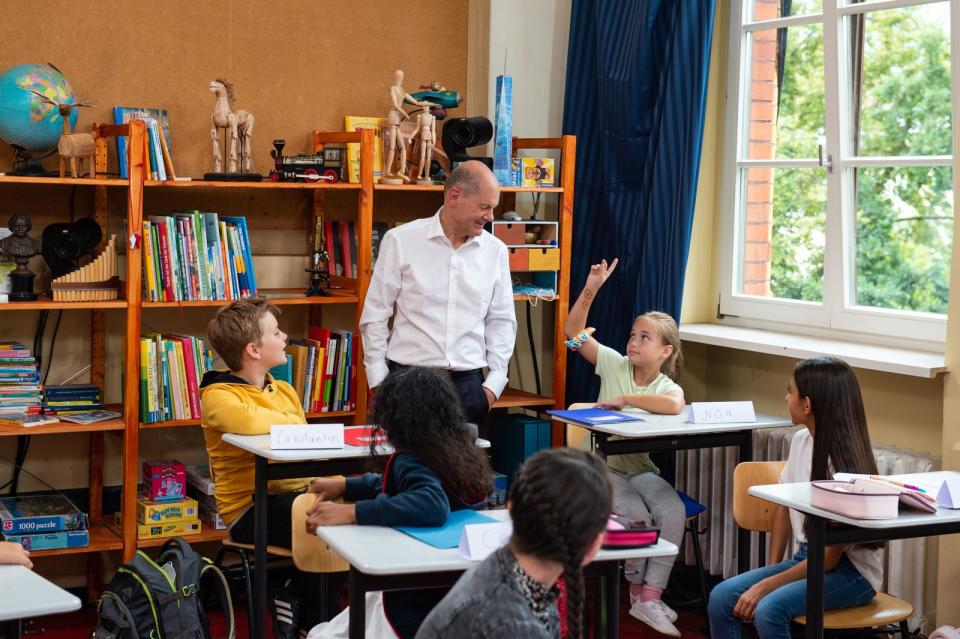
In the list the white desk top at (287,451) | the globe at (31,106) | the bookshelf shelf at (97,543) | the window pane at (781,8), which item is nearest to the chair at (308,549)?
the white desk top at (287,451)

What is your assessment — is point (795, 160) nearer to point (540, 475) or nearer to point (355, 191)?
point (355, 191)

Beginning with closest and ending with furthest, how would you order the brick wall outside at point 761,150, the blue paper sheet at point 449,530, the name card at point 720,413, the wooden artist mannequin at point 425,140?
1. the blue paper sheet at point 449,530
2. the name card at point 720,413
3. the wooden artist mannequin at point 425,140
4. the brick wall outside at point 761,150

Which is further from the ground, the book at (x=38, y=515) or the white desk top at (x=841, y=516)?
the white desk top at (x=841, y=516)

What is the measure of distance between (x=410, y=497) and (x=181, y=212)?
227cm

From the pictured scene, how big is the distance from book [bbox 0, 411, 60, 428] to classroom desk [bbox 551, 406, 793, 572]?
6.10 ft

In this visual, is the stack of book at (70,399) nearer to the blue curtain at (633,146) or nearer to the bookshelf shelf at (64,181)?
the bookshelf shelf at (64,181)

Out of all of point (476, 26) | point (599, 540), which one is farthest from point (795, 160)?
point (599, 540)

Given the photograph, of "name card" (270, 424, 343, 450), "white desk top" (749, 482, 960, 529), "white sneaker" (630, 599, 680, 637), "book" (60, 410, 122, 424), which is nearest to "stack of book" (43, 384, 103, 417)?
"book" (60, 410, 122, 424)

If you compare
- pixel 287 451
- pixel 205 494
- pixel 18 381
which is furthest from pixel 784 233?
pixel 18 381

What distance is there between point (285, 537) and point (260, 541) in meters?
0.10

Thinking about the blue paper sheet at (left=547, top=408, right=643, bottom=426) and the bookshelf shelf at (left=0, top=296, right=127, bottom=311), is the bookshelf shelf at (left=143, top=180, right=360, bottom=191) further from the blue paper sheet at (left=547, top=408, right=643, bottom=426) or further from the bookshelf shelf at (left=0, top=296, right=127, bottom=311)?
the blue paper sheet at (left=547, top=408, right=643, bottom=426)

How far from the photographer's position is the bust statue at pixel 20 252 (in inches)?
Answer: 152

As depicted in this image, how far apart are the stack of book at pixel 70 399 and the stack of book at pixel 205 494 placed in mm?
470

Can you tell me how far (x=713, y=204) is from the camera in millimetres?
4848
